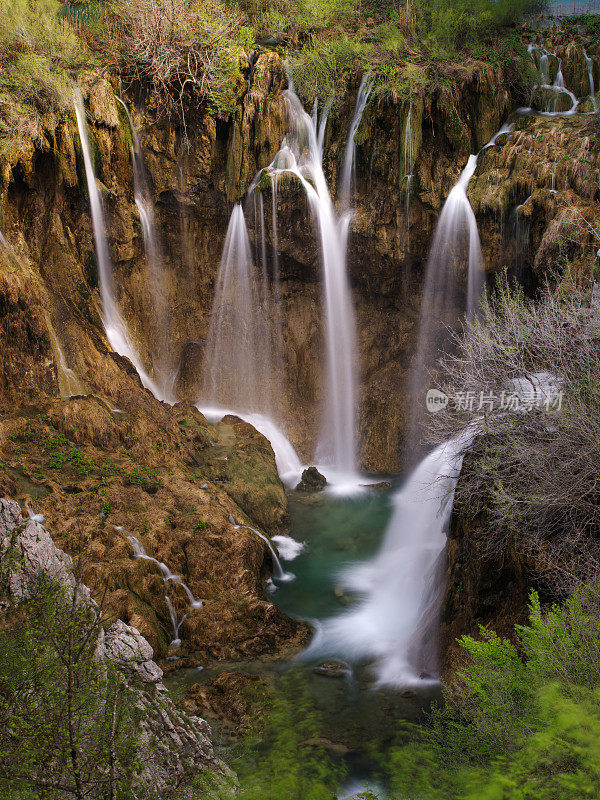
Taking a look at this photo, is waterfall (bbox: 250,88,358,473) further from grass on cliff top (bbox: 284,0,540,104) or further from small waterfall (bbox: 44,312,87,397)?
small waterfall (bbox: 44,312,87,397)

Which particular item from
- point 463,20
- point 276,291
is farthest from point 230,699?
point 463,20

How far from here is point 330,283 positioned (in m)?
17.1

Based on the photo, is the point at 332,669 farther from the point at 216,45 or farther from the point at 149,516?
the point at 216,45

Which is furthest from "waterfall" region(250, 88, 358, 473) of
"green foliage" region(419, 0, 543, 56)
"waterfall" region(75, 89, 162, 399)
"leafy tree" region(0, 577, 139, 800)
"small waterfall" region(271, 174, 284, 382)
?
"leafy tree" region(0, 577, 139, 800)

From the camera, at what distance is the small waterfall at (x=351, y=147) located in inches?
629

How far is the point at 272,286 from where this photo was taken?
17.5m

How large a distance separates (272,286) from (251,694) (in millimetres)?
12054

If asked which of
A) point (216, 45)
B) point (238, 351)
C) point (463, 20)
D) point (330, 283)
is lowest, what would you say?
point (238, 351)

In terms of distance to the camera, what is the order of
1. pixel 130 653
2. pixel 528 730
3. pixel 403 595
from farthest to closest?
pixel 403 595 < pixel 130 653 < pixel 528 730

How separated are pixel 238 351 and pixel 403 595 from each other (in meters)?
9.63

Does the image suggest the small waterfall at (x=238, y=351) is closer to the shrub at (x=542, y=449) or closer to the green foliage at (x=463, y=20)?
the green foliage at (x=463, y=20)

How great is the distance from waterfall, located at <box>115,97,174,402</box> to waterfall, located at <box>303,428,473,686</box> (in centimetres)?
813

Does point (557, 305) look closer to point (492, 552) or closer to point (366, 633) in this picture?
point (492, 552)

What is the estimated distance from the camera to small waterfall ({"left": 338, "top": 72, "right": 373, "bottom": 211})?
15969 millimetres
